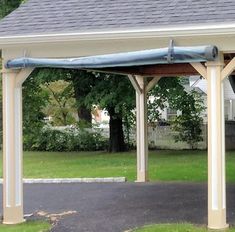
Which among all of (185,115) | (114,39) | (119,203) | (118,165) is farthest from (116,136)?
(114,39)

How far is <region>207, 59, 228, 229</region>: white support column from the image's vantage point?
332 inches

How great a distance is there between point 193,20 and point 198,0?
849 mm

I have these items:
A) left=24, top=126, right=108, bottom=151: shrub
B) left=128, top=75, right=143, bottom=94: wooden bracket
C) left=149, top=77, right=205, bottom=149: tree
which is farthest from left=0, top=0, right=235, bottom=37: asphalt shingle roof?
left=24, top=126, right=108, bottom=151: shrub

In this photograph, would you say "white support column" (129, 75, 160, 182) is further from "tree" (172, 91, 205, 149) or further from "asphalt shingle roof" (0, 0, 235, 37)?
"tree" (172, 91, 205, 149)

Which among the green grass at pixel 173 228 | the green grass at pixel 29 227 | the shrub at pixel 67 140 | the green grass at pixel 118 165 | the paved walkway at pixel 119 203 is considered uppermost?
the shrub at pixel 67 140

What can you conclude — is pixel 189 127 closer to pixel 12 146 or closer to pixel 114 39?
pixel 12 146

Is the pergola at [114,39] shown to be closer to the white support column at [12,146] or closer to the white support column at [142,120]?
the white support column at [12,146]

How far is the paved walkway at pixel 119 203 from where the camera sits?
903 cm

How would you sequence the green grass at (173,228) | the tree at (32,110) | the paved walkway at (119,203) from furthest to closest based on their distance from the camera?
the tree at (32,110)
the paved walkway at (119,203)
the green grass at (173,228)

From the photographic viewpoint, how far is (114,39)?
8.84 metres

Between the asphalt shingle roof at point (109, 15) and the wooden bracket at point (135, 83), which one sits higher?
the asphalt shingle roof at point (109, 15)

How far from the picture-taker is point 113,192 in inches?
476

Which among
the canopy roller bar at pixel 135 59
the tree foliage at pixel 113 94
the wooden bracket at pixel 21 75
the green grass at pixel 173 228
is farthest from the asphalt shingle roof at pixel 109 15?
the tree foliage at pixel 113 94

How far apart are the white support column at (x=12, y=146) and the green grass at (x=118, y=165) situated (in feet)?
17.2
